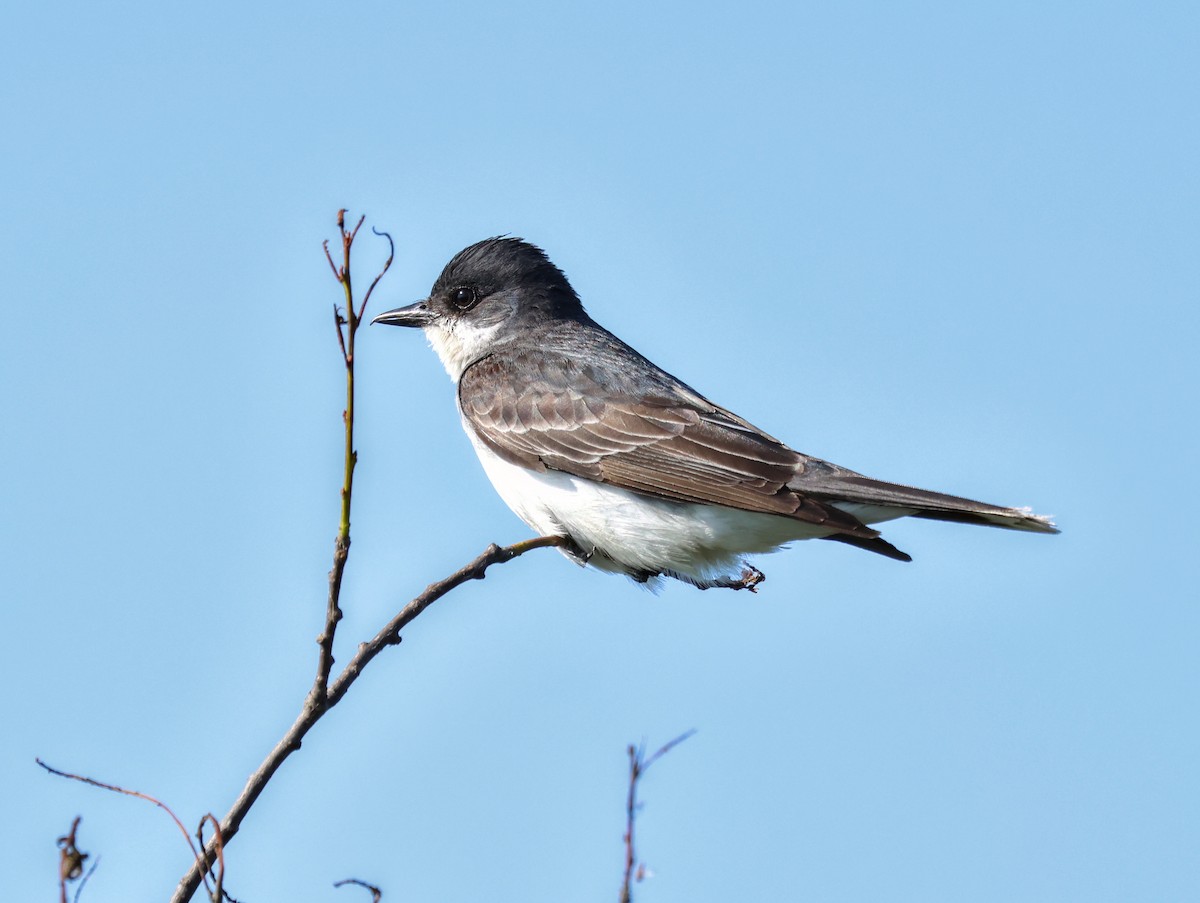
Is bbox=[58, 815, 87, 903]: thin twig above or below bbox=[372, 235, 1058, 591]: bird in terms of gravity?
below

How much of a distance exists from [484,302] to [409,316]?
0.60m

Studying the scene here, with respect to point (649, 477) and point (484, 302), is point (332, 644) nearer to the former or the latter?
point (649, 477)

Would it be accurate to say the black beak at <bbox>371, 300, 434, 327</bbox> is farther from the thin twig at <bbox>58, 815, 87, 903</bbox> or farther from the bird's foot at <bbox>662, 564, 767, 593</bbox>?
the thin twig at <bbox>58, 815, 87, 903</bbox>

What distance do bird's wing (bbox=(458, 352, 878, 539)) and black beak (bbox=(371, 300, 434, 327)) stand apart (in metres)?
1.02

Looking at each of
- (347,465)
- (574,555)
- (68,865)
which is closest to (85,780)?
(68,865)

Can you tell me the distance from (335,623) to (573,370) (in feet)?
16.5

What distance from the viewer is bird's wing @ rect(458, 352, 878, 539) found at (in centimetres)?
806

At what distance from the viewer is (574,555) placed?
849cm

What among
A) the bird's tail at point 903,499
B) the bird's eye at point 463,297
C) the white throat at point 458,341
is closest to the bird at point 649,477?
the bird's tail at point 903,499

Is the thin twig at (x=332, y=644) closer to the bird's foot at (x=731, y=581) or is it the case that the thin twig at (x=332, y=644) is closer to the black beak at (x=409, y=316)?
the bird's foot at (x=731, y=581)

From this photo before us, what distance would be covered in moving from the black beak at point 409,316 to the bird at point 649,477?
799mm

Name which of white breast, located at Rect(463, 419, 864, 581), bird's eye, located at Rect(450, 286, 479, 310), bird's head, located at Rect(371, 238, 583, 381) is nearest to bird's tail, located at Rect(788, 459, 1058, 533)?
white breast, located at Rect(463, 419, 864, 581)

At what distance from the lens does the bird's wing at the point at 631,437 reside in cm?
806

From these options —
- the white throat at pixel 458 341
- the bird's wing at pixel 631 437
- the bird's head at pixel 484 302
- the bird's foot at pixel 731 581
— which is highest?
the bird's head at pixel 484 302
